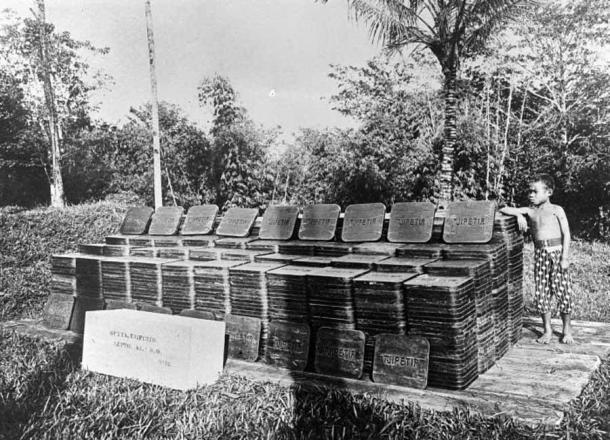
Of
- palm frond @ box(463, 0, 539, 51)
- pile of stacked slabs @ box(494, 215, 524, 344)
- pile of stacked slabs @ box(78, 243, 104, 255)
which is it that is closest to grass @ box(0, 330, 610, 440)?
pile of stacked slabs @ box(494, 215, 524, 344)

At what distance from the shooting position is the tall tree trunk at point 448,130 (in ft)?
34.4

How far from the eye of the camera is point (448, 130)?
35.1ft

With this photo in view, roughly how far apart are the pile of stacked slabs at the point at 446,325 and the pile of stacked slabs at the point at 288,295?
92cm

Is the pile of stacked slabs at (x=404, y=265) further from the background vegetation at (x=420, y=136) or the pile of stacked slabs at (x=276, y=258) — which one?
the background vegetation at (x=420, y=136)

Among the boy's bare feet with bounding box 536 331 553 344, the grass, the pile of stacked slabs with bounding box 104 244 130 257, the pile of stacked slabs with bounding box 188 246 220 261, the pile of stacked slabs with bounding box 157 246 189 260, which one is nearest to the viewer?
the grass

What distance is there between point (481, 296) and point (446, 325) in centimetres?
59

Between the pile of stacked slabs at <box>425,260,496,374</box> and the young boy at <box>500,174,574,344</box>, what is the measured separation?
0.80 meters

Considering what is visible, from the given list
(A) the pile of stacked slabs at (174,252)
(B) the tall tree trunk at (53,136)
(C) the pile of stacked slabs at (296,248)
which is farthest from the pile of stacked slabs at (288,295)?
(B) the tall tree trunk at (53,136)

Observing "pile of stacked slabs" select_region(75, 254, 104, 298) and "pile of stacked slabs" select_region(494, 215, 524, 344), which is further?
"pile of stacked slabs" select_region(75, 254, 104, 298)

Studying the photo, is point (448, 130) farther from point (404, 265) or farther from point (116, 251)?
point (116, 251)

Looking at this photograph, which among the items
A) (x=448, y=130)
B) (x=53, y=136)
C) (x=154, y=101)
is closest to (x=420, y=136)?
(x=448, y=130)

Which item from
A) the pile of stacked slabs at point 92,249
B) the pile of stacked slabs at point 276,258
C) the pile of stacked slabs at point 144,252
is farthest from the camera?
the pile of stacked slabs at point 92,249

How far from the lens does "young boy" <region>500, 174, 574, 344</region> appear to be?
4.45m

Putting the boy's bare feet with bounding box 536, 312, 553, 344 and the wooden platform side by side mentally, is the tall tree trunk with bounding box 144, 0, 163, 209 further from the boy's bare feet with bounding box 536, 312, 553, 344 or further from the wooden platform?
the boy's bare feet with bounding box 536, 312, 553, 344
